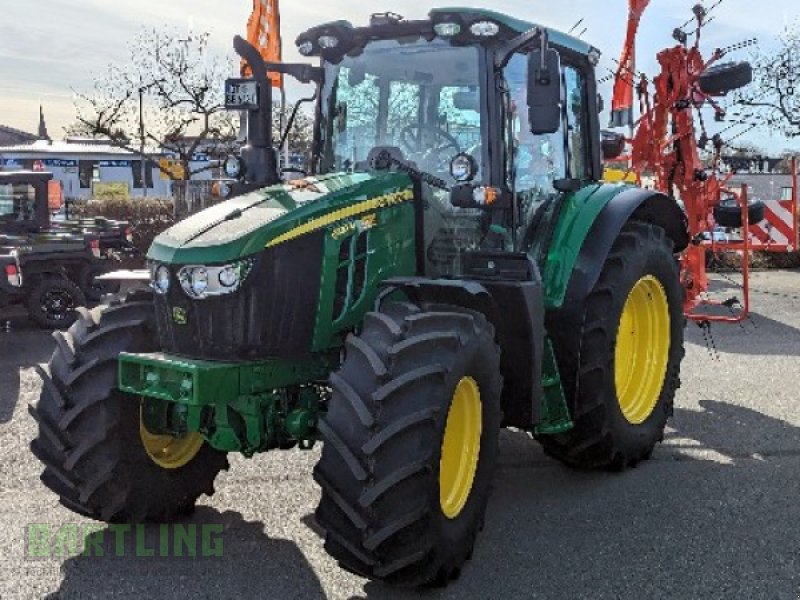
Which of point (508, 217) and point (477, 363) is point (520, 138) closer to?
point (508, 217)

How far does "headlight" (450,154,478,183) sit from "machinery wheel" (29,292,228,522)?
160cm

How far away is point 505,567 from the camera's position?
3891 mm

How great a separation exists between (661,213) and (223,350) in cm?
321

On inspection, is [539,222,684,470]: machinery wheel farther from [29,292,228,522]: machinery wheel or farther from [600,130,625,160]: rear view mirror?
[29,292,228,522]: machinery wheel

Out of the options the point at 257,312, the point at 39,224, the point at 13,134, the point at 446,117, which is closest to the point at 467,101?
the point at 446,117

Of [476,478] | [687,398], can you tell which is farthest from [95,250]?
[476,478]

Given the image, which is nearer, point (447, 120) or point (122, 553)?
point (122, 553)

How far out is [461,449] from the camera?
391 cm

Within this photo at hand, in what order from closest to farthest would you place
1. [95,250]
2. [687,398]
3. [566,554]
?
[566,554] → [687,398] → [95,250]

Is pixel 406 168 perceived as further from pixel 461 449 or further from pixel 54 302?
pixel 54 302

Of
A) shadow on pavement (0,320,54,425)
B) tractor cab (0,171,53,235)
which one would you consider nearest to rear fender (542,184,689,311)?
shadow on pavement (0,320,54,425)

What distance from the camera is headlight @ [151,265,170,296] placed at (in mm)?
3840

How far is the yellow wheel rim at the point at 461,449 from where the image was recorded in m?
3.77

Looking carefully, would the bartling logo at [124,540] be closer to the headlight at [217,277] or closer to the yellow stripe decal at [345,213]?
the headlight at [217,277]
